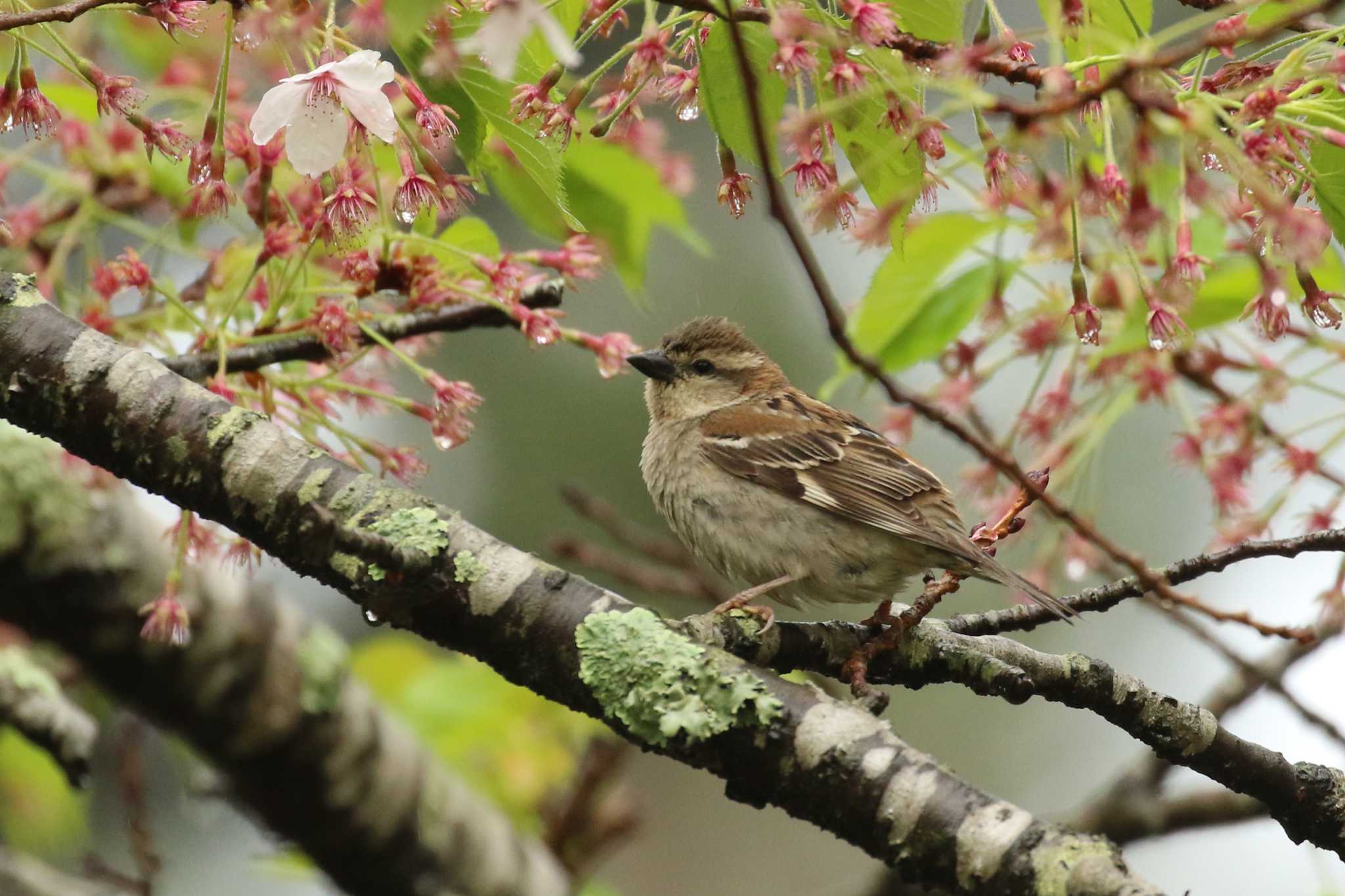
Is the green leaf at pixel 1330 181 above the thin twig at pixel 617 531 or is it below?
above

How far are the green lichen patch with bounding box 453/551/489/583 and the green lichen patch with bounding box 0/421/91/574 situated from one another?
177 cm

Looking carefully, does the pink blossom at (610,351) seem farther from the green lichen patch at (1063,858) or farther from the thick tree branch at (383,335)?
the green lichen patch at (1063,858)

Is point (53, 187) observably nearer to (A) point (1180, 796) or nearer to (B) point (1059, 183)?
(B) point (1059, 183)

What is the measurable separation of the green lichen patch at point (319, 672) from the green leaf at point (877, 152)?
101 inches

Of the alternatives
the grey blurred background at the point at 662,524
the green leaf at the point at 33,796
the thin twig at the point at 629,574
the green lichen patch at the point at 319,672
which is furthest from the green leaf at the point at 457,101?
the grey blurred background at the point at 662,524

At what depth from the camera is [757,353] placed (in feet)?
19.2

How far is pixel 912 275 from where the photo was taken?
3.70 m

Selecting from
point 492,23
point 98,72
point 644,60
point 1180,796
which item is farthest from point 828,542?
point 492,23

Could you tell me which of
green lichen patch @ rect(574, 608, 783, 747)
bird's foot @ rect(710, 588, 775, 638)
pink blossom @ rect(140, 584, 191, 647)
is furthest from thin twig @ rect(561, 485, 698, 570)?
green lichen patch @ rect(574, 608, 783, 747)

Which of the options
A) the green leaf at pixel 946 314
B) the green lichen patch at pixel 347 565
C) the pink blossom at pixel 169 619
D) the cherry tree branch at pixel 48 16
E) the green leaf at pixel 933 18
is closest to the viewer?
the cherry tree branch at pixel 48 16

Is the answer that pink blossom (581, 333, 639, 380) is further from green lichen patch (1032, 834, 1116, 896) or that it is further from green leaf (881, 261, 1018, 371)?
green lichen patch (1032, 834, 1116, 896)

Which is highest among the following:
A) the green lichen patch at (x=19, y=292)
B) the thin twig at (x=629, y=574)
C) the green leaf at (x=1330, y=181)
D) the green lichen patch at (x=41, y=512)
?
the green leaf at (x=1330, y=181)

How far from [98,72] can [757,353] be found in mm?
3457

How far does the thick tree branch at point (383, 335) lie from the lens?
128 inches
